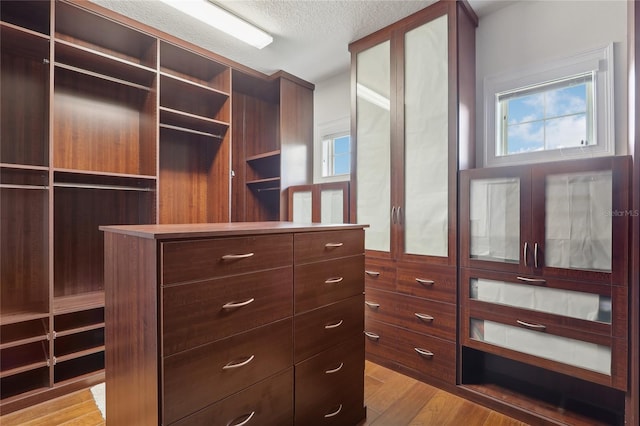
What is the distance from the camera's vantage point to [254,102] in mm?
3760

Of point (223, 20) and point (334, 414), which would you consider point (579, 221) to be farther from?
point (223, 20)

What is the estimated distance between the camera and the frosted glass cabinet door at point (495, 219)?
1889 mm

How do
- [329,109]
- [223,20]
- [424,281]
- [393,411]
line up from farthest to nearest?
[329,109] → [223,20] → [424,281] → [393,411]

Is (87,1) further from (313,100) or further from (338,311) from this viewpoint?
(338,311)

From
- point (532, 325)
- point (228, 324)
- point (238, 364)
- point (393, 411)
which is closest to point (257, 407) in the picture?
point (238, 364)

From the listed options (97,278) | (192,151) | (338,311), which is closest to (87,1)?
(192,151)

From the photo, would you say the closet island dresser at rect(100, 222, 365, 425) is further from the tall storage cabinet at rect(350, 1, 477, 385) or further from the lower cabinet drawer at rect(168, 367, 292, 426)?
the tall storage cabinet at rect(350, 1, 477, 385)

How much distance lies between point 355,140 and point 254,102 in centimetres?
162

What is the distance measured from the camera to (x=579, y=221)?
66.3 inches

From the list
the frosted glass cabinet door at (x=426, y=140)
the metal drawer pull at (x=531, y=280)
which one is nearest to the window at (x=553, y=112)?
the frosted glass cabinet door at (x=426, y=140)

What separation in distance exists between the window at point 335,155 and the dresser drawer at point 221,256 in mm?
2300

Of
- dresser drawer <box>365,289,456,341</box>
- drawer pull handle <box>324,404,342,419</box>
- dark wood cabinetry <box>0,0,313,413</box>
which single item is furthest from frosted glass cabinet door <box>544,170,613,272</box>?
dark wood cabinetry <box>0,0,313,413</box>

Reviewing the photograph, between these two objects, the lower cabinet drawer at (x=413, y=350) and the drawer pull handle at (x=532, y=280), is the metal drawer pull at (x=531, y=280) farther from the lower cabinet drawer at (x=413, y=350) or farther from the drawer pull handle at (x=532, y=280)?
the lower cabinet drawer at (x=413, y=350)

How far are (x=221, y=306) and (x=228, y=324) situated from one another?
3.0 inches
